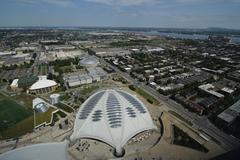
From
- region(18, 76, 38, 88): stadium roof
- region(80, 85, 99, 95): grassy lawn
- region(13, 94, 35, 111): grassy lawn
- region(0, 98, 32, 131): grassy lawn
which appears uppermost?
region(18, 76, 38, 88): stadium roof

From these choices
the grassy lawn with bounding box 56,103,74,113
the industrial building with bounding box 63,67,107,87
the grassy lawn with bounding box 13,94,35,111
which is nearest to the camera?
the grassy lawn with bounding box 56,103,74,113

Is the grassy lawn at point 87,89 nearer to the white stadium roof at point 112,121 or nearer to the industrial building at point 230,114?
the white stadium roof at point 112,121

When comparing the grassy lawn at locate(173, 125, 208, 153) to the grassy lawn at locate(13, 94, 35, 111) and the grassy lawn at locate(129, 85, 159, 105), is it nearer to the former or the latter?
the grassy lawn at locate(129, 85, 159, 105)

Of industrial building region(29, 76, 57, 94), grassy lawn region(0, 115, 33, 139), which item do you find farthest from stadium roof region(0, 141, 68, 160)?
industrial building region(29, 76, 57, 94)

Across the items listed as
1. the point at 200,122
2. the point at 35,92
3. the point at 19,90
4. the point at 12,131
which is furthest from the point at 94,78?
the point at 200,122

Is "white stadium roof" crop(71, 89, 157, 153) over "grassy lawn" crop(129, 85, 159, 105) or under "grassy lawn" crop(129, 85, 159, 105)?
over

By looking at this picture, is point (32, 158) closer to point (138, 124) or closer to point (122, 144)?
point (122, 144)

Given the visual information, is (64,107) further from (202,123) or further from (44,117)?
(202,123)

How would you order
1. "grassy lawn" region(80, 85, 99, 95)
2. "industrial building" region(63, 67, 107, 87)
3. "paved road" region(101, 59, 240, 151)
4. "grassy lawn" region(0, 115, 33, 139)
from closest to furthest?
"paved road" region(101, 59, 240, 151)
"grassy lawn" region(0, 115, 33, 139)
"grassy lawn" region(80, 85, 99, 95)
"industrial building" region(63, 67, 107, 87)
